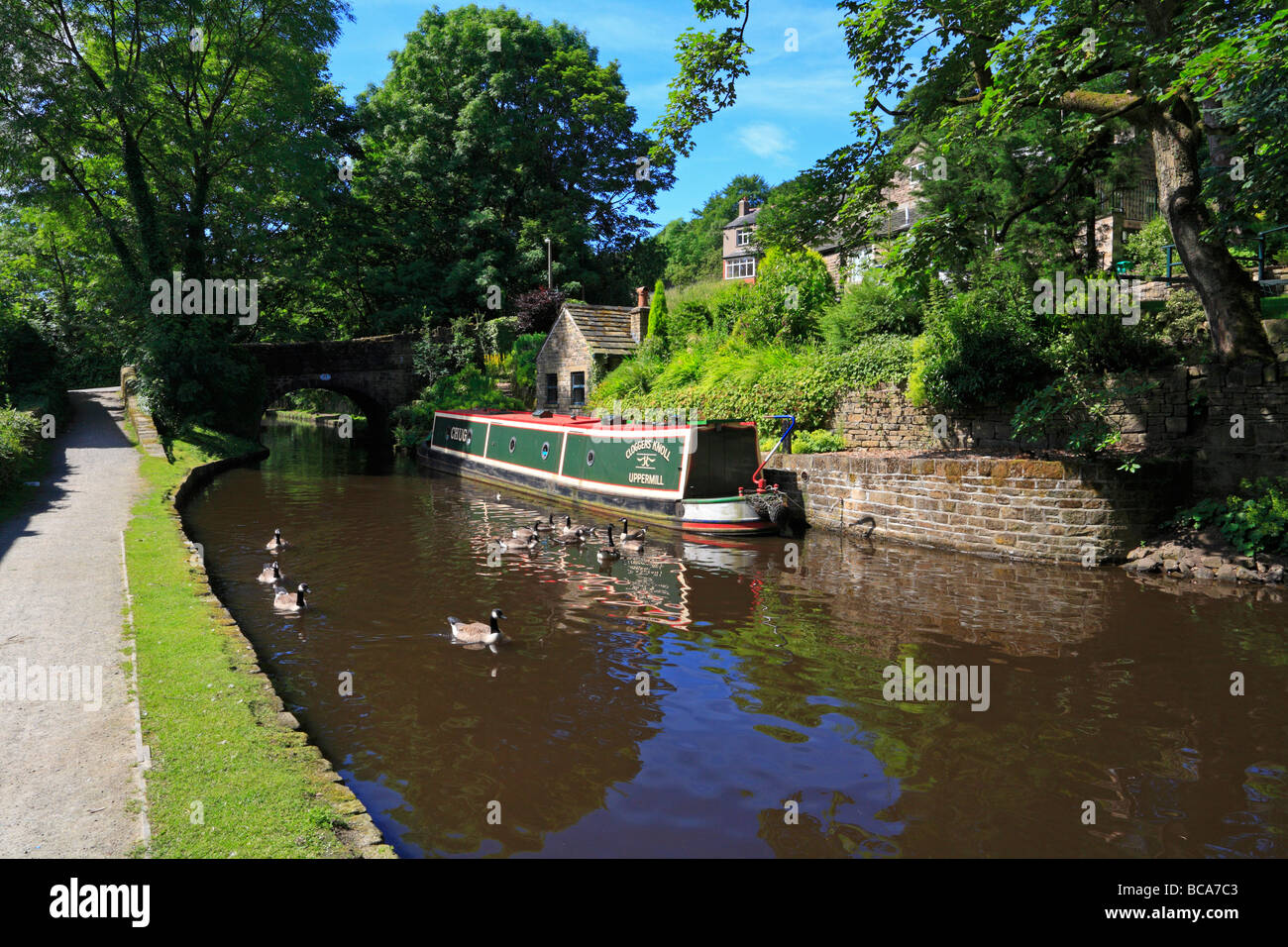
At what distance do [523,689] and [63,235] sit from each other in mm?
30853

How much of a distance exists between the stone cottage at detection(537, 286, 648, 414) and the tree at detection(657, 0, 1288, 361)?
1278 centimetres

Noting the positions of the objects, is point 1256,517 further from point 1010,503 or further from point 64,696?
point 64,696

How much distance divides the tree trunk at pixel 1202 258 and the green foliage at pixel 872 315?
5954 millimetres

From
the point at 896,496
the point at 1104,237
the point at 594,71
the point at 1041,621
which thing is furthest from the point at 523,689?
the point at 594,71

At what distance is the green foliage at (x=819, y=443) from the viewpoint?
51.7 ft

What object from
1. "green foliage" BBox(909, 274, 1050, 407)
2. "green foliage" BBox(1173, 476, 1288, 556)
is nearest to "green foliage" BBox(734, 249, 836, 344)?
"green foliage" BBox(909, 274, 1050, 407)

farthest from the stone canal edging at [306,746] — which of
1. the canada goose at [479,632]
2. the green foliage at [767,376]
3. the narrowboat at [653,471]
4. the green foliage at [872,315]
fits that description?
the green foliage at [872,315]

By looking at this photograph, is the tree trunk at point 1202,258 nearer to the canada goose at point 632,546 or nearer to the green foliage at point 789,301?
the green foliage at point 789,301

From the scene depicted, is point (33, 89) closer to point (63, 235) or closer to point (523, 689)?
point (63, 235)

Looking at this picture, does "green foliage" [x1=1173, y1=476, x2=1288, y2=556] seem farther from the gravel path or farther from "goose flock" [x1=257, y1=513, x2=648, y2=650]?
the gravel path

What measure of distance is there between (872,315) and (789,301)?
3.07 meters

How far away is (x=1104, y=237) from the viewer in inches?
776
